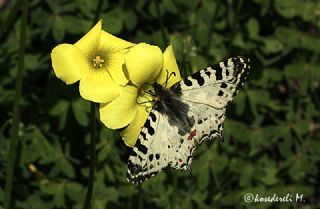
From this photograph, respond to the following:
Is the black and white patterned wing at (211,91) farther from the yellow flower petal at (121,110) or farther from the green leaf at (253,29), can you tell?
the green leaf at (253,29)

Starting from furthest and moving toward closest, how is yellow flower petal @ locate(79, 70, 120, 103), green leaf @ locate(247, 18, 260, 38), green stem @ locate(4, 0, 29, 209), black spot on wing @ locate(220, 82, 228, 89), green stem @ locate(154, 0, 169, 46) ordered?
green leaf @ locate(247, 18, 260, 38) → green stem @ locate(154, 0, 169, 46) → black spot on wing @ locate(220, 82, 228, 89) → green stem @ locate(4, 0, 29, 209) → yellow flower petal @ locate(79, 70, 120, 103)

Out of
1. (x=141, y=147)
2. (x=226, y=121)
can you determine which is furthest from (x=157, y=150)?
(x=226, y=121)

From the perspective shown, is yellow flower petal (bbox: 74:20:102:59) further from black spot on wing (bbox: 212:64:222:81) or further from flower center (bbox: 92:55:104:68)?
black spot on wing (bbox: 212:64:222:81)

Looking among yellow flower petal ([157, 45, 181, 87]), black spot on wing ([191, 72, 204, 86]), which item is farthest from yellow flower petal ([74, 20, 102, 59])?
black spot on wing ([191, 72, 204, 86])

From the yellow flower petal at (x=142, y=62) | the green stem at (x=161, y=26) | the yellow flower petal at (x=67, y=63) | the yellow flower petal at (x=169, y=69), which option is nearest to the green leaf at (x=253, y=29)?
the green stem at (x=161, y=26)

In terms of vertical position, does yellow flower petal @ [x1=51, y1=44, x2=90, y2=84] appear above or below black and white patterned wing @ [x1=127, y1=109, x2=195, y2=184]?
above

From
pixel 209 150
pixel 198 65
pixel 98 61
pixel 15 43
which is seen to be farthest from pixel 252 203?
Result: pixel 15 43

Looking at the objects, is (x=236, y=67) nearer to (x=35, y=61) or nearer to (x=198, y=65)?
(x=198, y=65)
